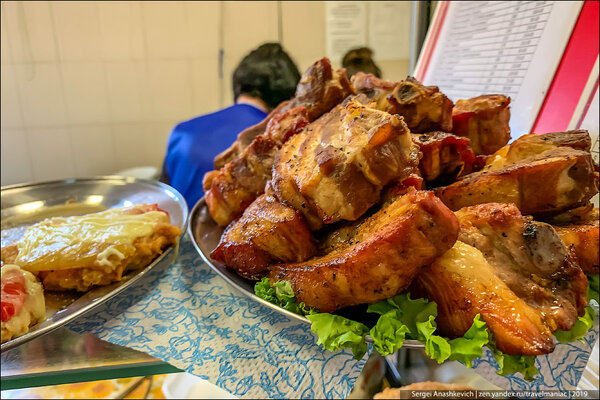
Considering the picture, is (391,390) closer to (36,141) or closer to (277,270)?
(277,270)

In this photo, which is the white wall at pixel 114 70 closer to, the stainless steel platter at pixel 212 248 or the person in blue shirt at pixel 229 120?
the person in blue shirt at pixel 229 120

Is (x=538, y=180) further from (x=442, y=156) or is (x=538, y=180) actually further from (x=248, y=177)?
(x=248, y=177)

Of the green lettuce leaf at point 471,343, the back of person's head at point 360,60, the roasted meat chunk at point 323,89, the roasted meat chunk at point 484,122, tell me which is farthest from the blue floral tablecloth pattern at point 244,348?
the back of person's head at point 360,60

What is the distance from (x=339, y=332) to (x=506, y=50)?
1537 millimetres

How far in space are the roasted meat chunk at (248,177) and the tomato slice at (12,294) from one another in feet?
1.78

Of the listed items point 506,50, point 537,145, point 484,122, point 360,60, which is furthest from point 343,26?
point 537,145

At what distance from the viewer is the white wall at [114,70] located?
3928mm

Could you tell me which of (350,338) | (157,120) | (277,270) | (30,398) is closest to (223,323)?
(277,270)

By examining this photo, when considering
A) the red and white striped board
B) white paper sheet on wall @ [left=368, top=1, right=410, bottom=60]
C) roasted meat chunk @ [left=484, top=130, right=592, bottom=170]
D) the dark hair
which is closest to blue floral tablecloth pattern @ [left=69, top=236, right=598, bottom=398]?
roasted meat chunk @ [left=484, top=130, right=592, bottom=170]

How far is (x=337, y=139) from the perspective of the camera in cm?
105

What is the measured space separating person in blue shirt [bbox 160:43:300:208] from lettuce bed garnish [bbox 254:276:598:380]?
2152 millimetres

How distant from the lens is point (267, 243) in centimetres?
104

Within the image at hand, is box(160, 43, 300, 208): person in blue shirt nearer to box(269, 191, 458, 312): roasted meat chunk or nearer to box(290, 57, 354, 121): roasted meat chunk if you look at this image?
box(290, 57, 354, 121): roasted meat chunk

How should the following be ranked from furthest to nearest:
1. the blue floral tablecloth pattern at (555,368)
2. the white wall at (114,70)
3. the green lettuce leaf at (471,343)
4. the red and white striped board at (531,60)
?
the white wall at (114,70)
the red and white striped board at (531,60)
the blue floral tablecloth pattern at (555,368)
the green lettuce leaf at (471,343)
